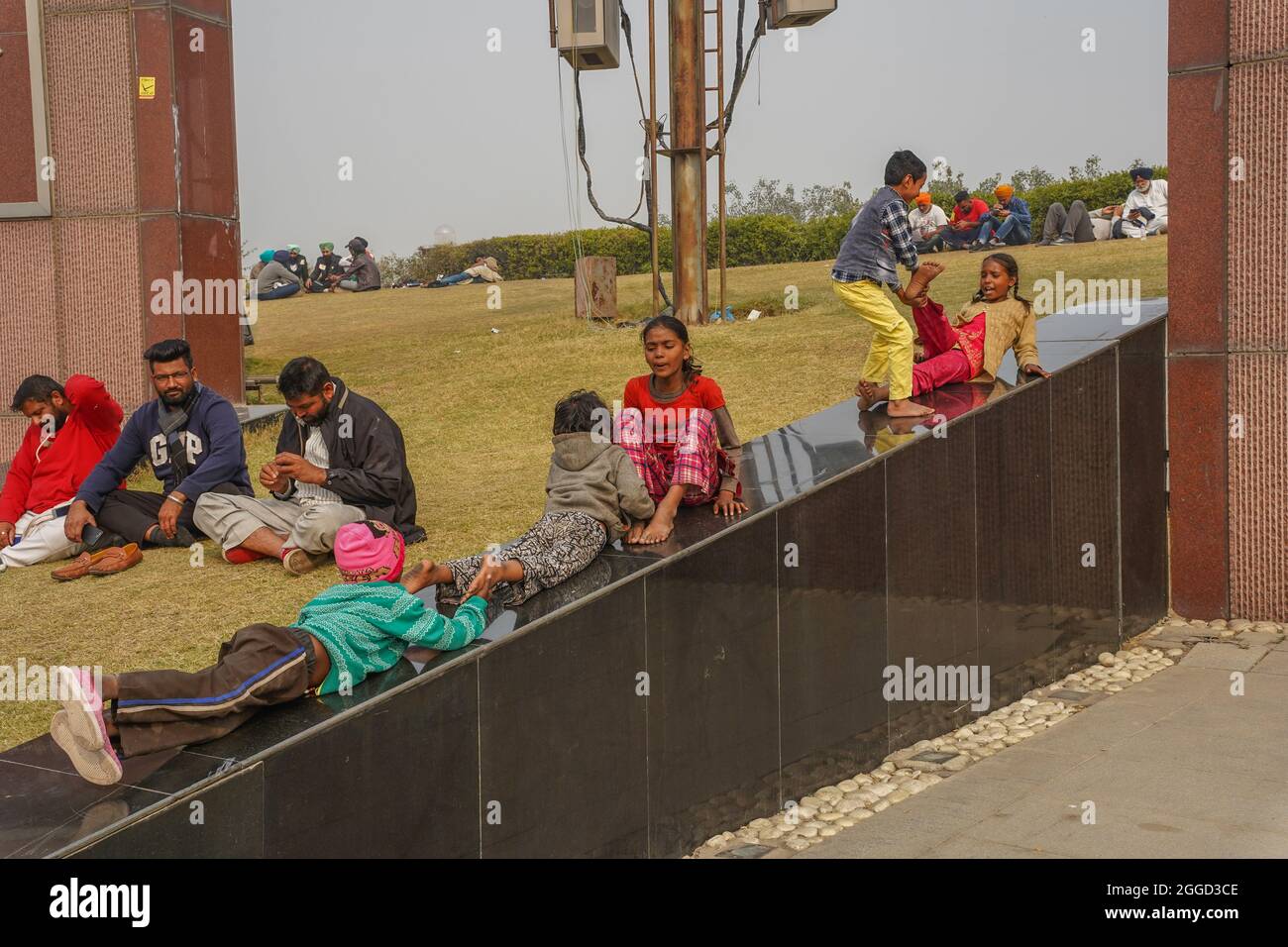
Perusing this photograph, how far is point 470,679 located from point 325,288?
23.3 meters

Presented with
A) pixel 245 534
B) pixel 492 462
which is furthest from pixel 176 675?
pixel 492 462

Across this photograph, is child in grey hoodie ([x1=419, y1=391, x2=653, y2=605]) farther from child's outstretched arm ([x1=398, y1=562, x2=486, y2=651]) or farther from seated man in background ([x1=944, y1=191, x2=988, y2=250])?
seated man in background ([x1=944, y1=191, x2=988, y2=250])

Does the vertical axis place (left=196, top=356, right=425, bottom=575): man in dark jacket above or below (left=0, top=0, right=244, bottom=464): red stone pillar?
below

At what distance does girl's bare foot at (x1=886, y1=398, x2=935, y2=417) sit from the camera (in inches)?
274

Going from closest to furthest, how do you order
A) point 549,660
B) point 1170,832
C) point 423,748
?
1. point 423,748
2. point 549,660
3. point 1170,832

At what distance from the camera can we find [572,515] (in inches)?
206

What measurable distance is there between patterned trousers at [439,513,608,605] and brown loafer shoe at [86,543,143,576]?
9.77 feet

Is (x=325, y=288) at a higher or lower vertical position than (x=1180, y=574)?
higher

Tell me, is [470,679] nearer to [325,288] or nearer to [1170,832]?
[1170,832]

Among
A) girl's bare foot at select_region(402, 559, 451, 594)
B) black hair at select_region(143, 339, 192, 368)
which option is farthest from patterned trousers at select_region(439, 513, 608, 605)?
black hair at select_region(143, 339, 192, 368)

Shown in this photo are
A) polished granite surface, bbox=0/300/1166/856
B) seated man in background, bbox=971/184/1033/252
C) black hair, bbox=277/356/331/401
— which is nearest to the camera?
polished granite surface, bbox=0/300/1166/856

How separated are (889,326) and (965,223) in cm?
Answer: 1593

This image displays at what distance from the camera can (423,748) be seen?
413 cm
